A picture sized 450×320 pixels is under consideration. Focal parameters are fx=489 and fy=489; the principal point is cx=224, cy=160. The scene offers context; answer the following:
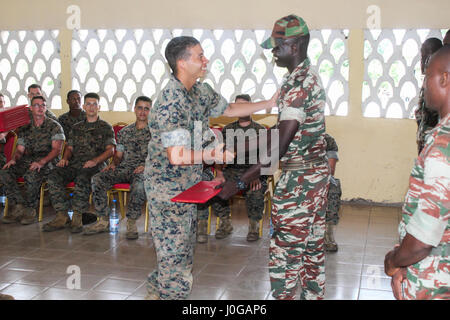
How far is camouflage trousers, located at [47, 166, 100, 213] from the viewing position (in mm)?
5445

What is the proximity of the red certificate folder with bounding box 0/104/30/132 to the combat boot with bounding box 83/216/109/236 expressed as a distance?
2848 mm

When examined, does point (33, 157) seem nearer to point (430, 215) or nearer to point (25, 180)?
point (25, 180)

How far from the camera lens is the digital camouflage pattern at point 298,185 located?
268cm

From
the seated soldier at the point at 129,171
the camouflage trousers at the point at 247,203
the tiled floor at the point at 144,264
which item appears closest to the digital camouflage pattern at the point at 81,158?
the seated soldier at the point at 129,171

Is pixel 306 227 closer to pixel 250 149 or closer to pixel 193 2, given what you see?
pixel 250 149

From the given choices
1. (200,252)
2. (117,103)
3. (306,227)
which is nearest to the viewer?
(306,227)

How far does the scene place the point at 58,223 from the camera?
5.44 m

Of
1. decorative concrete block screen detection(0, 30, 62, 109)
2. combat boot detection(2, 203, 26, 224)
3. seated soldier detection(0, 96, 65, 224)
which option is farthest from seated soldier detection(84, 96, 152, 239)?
decorative concrete block screen detection(0, 30, 62, 109)

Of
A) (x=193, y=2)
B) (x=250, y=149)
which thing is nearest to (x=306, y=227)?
(x=250, y=149)

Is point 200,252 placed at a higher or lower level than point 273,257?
lower

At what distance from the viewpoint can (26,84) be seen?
755cm

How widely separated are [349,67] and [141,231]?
335 centimetres

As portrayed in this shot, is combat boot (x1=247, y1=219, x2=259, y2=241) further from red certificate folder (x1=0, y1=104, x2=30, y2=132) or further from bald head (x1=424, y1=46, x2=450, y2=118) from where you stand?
bald head (x1=424, y1=46, x2=450, y2=118)

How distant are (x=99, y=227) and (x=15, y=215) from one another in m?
1.21
